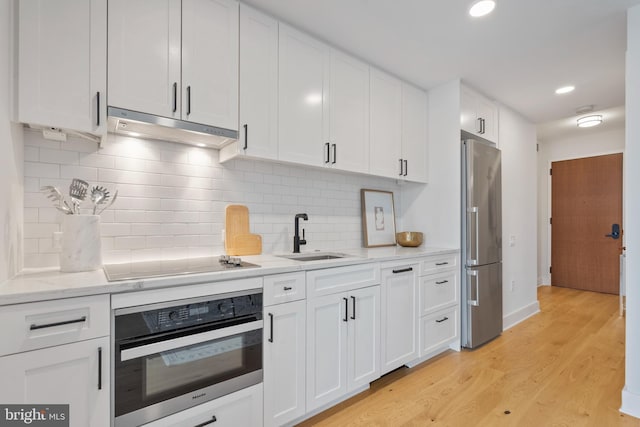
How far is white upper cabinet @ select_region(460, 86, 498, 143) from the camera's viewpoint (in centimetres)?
314

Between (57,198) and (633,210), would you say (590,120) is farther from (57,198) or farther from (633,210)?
(57,198)

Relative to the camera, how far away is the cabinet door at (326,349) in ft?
6.19

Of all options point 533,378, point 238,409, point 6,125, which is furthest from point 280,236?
point 533,378

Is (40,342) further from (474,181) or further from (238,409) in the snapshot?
(474,181)

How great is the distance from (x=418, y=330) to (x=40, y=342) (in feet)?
7.71

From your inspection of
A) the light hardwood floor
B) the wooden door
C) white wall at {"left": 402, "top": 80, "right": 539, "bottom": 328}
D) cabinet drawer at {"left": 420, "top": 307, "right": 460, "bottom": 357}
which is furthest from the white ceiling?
the light hardwood floor

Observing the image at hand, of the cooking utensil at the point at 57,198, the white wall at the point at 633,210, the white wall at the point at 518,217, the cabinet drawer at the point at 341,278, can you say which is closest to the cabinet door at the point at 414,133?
the white wall at the point at 518,217

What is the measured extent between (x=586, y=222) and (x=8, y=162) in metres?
6.94

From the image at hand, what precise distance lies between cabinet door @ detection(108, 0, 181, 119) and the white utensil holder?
22.8 inches

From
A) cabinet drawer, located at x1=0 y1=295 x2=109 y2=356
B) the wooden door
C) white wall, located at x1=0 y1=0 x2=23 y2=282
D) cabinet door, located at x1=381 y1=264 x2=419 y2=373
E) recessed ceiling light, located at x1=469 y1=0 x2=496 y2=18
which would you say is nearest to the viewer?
cabinet drawer, located at x1=0 y1=295 x2=109 y2=356

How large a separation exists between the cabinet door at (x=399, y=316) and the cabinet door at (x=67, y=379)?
1.67 metres

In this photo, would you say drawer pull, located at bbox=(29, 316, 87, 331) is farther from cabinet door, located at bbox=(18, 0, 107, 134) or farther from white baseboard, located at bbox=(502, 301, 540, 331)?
white baseboard, located at bbox=(502, 301, 540, 331)

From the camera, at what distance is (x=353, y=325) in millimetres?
2107

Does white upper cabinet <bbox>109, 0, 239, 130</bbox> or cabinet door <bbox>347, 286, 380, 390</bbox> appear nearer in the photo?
white upper cabinet <bbox>109, 0, 239, 130</bbox>
